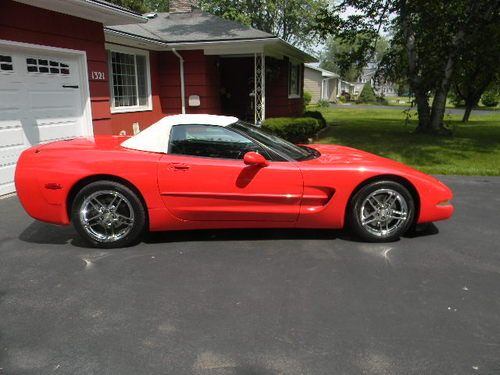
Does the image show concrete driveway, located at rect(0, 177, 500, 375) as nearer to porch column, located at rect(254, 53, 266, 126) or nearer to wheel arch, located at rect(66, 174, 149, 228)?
wheel arch, located at rect(66, 174, 149, 228)

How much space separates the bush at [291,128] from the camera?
11406 mm

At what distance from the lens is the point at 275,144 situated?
4.70 metres

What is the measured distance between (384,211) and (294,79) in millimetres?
14287

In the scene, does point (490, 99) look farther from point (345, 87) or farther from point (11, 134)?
point (11, 134)

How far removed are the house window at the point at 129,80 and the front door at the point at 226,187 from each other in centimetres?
761

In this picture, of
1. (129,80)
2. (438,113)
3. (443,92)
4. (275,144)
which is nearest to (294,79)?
(438,113)

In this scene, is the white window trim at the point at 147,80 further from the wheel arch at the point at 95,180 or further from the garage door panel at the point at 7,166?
the wheel arch at the point at 95,180

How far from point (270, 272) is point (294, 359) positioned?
1247 mm

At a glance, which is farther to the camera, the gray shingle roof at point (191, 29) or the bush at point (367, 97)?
the bush at point (367, 97)

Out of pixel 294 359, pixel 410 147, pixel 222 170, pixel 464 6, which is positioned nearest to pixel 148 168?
pixel 222 170

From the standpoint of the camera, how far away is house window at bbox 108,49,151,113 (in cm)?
1141

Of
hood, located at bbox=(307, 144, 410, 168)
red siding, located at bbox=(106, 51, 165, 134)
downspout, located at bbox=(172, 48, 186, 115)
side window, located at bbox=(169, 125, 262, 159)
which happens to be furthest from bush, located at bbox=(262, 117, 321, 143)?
side window, located at bbox=(169, 125, 262, 159)

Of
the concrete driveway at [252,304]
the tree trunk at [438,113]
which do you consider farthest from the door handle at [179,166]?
the tree trunk at [438,113]

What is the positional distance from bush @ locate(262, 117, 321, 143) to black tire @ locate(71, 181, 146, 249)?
7085 mm
